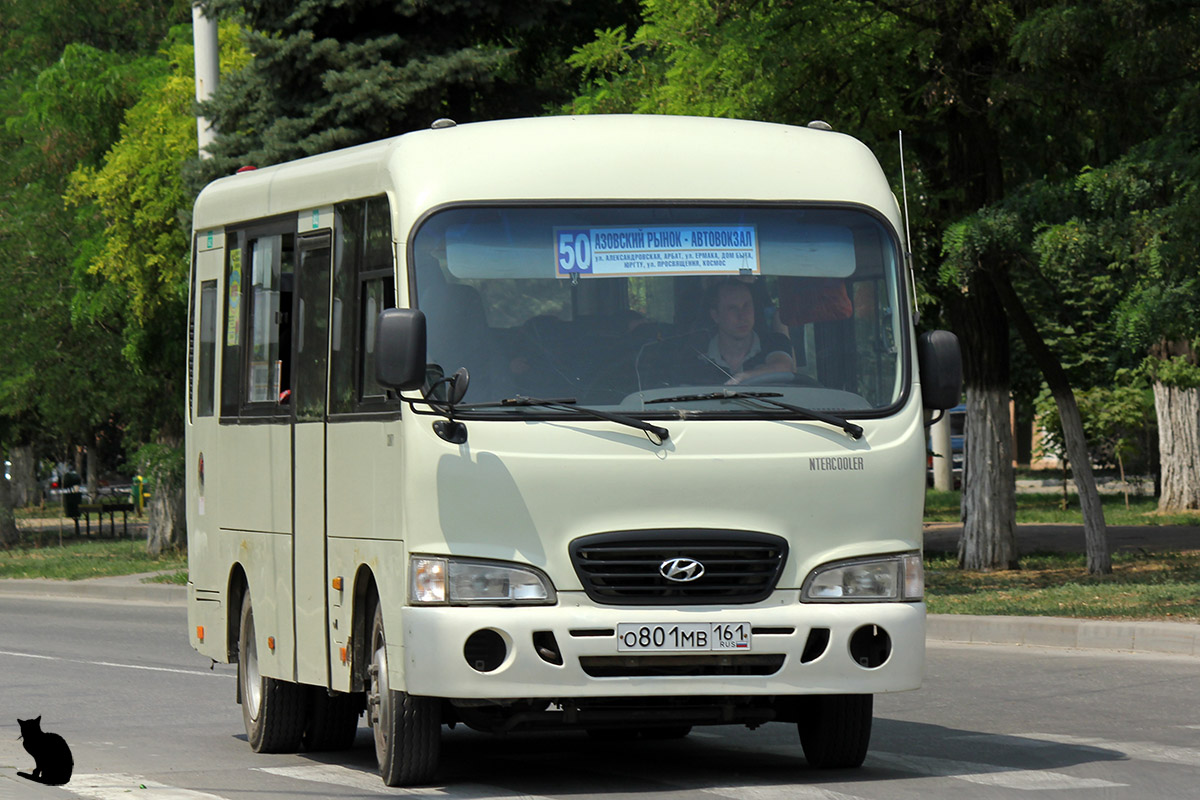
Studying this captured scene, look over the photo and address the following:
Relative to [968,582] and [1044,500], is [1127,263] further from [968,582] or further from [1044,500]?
[1044,500]

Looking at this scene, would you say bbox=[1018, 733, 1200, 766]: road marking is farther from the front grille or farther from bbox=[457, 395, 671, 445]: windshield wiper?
bbox=[457, 395, 671, 445]: windshield wiper

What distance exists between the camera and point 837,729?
29.7 ft

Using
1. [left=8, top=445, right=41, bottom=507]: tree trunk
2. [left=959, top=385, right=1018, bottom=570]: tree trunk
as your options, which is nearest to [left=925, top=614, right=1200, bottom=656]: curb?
[left=959, top=385, right=1018, bottom=570]: tree trunk

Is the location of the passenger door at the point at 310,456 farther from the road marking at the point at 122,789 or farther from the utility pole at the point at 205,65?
the utility pole at the point at 205,65

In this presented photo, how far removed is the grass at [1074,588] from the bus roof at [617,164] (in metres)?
8.97

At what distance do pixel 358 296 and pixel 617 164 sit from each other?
4.46ft

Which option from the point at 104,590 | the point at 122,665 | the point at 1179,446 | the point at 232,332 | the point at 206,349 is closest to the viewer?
the point at 232,332

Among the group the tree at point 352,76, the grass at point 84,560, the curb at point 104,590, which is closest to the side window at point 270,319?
the tree at point 352,76

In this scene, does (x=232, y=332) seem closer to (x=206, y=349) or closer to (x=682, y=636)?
(x=206, y=349)

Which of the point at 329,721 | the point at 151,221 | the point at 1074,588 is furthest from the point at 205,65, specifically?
the point at 329,721

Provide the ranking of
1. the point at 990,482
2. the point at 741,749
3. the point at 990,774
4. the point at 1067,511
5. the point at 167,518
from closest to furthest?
the point at 990,774 < the point at 741,749 < the point at 990,482 < the point at 167,518 < the point at 1067,511

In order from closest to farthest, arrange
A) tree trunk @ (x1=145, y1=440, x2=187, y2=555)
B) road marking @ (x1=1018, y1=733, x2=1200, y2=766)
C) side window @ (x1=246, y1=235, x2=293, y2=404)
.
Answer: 1. road marking @ (x1=1018, y1=733, x2=1200, y2=766)
2. side window @ (x1=246, y1=235, x2=293, y2=404)
3. tree trunk @ (x1=145, y1=440, x2=187, y2=555)

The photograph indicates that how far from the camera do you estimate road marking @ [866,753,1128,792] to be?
859 cm

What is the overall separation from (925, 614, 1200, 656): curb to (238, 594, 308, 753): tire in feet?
24.3
